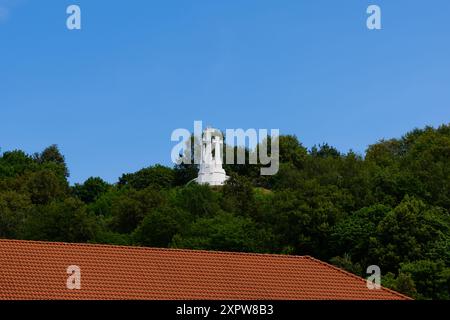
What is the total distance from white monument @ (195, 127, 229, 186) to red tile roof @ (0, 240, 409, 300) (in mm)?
79222

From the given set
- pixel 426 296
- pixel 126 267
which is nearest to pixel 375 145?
pixel 426 296

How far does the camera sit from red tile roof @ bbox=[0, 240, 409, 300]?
3466 centimetres

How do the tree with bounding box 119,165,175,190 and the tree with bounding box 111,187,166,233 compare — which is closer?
the tree with bounding box 111,187,166,233

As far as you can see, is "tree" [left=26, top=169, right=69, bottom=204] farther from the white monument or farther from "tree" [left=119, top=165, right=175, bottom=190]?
the white monument

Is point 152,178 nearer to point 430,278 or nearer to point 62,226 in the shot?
point 62,226

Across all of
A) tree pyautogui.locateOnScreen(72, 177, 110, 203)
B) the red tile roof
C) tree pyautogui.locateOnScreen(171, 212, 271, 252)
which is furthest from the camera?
tree pyautogui.locateOnScreen(72, 177, 110, 203)

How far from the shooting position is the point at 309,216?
260 feet

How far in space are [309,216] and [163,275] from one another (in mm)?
43751

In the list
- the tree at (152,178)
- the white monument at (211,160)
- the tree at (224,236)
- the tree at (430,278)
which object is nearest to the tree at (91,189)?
the tree at (152,178)

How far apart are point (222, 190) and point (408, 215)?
3220 cm

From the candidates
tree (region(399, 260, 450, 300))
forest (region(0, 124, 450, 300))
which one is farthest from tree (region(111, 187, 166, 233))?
tree (region(399, 260, 450, 300))

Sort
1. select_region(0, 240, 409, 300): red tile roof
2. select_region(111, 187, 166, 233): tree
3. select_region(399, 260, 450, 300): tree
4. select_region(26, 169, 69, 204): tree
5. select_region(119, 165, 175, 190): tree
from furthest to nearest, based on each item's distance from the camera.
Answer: select_region(119, 165, 175, 190): tree → select_region(26, 169, 69, 204): tree → select_region(111, 187, 166, 233): tree → select_region(399, 260, 450, 300): tree → select_region(0, 240, 409, 300): red tile roof

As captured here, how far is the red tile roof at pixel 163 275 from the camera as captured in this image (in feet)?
114

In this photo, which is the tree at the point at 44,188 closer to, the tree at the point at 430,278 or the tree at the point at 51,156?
the tree at the point at 51,156
